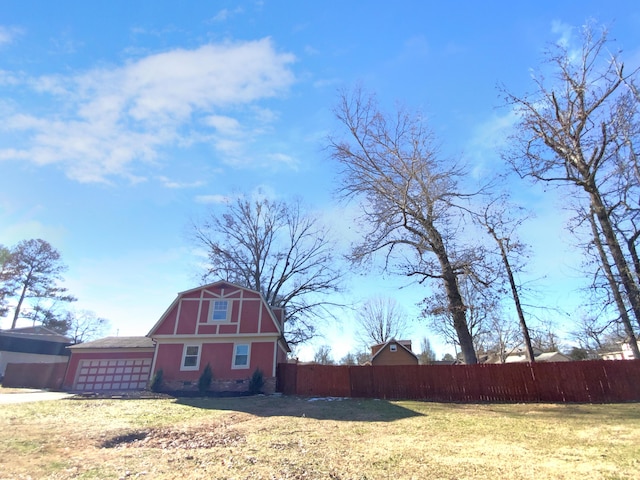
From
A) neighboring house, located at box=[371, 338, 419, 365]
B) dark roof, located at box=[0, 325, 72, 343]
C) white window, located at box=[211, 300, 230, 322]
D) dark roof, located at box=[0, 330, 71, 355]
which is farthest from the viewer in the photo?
neighboring house, located at box=[371, 338, 419, 365]

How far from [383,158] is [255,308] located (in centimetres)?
1094

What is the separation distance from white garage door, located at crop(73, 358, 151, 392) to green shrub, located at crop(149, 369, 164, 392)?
10.0 ft

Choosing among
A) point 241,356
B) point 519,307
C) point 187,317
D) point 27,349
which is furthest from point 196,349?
Result: point 27,349

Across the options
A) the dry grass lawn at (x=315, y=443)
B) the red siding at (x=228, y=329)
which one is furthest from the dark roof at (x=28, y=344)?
the dry grass lawn at (x=315, y=443)

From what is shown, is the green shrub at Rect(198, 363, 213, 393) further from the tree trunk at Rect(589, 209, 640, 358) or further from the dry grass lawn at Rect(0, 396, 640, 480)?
the tree trunk at Rect(589, 209, 640, 358)

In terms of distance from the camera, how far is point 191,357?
1912 cm

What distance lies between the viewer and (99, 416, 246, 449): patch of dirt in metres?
6.93

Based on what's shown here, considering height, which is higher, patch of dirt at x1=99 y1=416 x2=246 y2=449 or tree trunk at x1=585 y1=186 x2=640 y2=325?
tree trunk at x1=585 y1=186 x2=640 y2=325

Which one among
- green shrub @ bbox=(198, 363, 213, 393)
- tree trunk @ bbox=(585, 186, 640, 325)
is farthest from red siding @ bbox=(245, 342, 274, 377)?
tree trunk @ bbox=(585, 186, 640, 325)

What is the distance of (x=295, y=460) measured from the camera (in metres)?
5.76

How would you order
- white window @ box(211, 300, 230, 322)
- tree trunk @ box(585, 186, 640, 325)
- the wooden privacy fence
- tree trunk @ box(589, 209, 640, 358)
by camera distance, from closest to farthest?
tree trunk @ box(585, 186, 640, 325)
tree trunk @ box(589, 209, 640, 358)
the wooden privacy fence
white window @ box(211, 300, 230, 322)

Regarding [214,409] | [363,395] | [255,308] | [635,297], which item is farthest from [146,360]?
[635,297]

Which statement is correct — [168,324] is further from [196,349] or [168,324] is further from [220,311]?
[220,311]

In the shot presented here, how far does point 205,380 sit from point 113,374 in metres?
6.97
